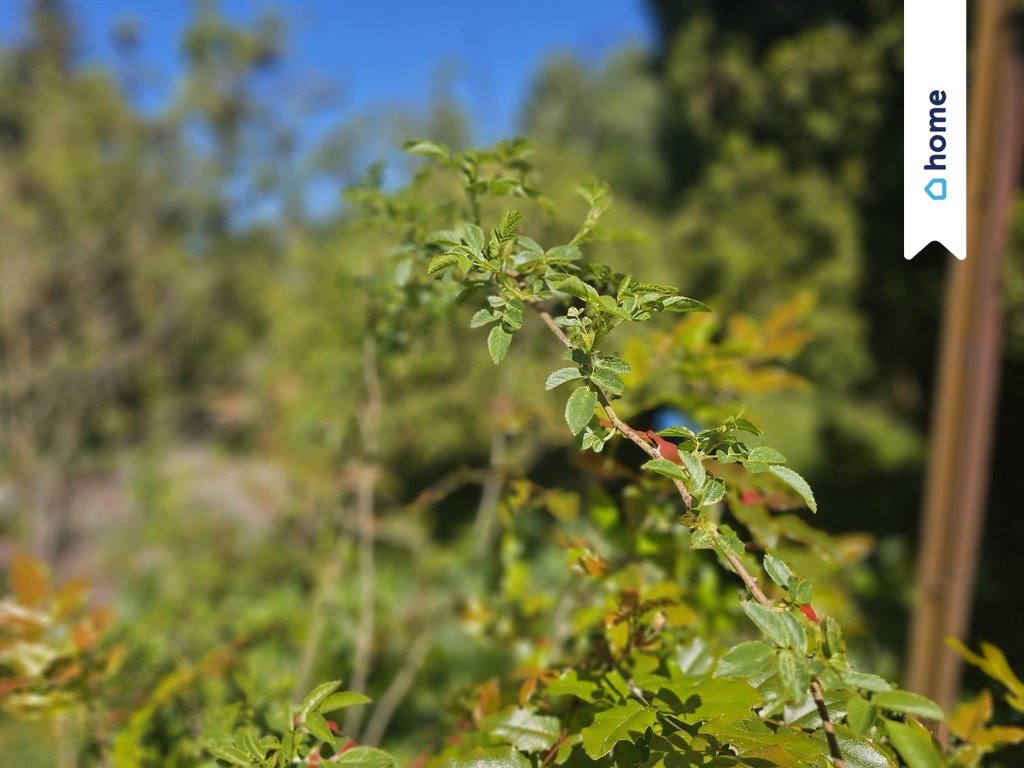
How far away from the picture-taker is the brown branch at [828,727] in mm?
546

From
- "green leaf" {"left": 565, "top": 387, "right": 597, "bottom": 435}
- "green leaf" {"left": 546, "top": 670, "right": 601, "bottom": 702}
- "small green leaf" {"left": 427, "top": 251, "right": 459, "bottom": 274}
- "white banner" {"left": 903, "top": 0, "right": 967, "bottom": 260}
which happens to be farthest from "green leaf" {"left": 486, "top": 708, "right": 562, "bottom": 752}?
"white banner" {"left": 903, "top": 0, "right": 967, "bottom": 260}

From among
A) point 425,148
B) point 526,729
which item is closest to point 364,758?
point 526,729

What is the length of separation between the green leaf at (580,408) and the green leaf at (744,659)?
0.21 meters

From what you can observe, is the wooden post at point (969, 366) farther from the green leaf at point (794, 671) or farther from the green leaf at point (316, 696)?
the green leaf at point (316, 696)

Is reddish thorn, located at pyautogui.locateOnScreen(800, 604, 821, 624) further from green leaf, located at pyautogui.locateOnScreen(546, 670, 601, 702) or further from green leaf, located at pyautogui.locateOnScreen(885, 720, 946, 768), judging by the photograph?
green leaf, located at pyautogui.locateOnScreen(546, 670, 601, 702)

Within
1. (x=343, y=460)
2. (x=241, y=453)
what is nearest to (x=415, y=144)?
(x=343, y=460)

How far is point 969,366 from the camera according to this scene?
5.93 ft

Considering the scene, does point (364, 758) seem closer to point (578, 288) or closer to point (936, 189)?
point (578, 288)

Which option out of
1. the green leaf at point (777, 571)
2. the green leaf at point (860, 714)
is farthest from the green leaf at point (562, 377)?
the green leaf at point (860, 714)

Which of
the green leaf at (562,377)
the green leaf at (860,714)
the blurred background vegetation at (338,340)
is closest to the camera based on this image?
the green leaf at (860,714)

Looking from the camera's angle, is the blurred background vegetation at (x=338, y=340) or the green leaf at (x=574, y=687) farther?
the blurred background vegetation at (x=338, y=340)

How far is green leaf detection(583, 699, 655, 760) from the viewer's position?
58 cm

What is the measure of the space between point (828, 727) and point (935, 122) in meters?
0.80

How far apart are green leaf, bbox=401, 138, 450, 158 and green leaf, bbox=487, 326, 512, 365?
292 mm
